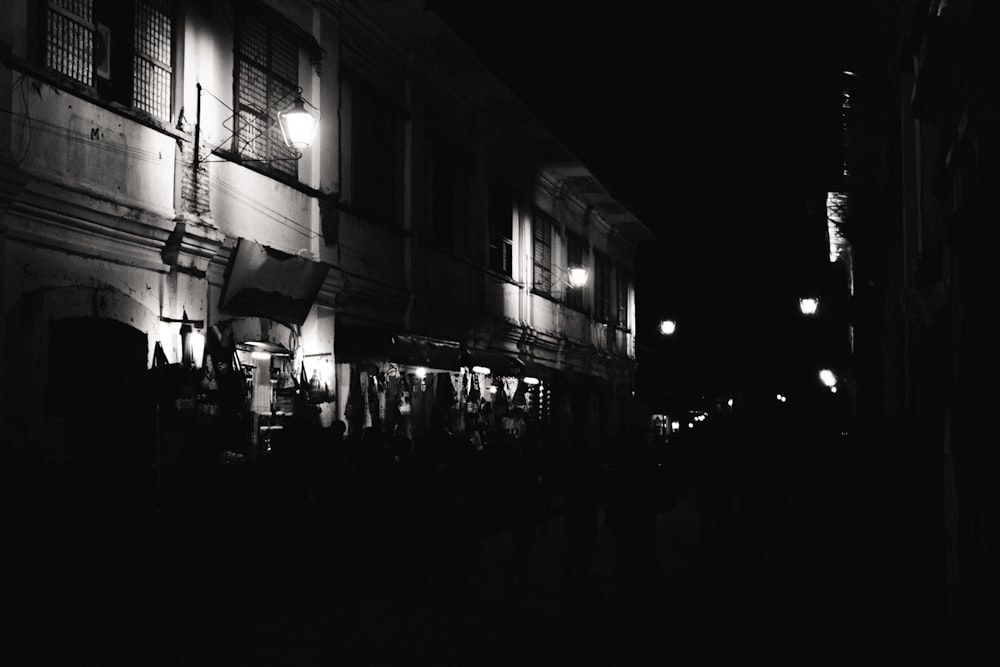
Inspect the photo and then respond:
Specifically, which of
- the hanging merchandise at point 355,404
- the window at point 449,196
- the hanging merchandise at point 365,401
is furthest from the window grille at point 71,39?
the window at point 449,196

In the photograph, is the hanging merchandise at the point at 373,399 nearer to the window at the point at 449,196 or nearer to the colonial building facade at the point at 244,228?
the colonial building facade at the point at 244,228

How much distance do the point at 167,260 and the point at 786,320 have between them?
54.2 meters

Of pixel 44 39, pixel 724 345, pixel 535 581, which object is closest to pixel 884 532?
pixel 535 581

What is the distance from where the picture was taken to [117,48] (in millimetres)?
13164

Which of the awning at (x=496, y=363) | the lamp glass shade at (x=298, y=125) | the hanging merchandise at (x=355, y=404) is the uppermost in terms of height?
the lamp glass shade at (x=298, y=125)

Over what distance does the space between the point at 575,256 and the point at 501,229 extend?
657cm

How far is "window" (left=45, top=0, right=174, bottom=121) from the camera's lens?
1223cm

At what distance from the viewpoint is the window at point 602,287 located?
35.6m

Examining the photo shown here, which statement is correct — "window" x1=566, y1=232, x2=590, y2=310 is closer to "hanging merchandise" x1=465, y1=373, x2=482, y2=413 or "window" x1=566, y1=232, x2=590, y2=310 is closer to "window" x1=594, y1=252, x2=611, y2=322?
"window" x1=594, y1=252, x2=611, y2=322

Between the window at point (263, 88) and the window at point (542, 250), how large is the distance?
12.5 m

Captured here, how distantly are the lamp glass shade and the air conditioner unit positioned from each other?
2.99 m

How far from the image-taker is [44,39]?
38.9 ft

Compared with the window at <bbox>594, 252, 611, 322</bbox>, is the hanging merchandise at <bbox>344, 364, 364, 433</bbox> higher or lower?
lower

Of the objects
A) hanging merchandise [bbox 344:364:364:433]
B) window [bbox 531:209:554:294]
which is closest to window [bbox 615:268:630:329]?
window [bbox 531:209:554:294]
